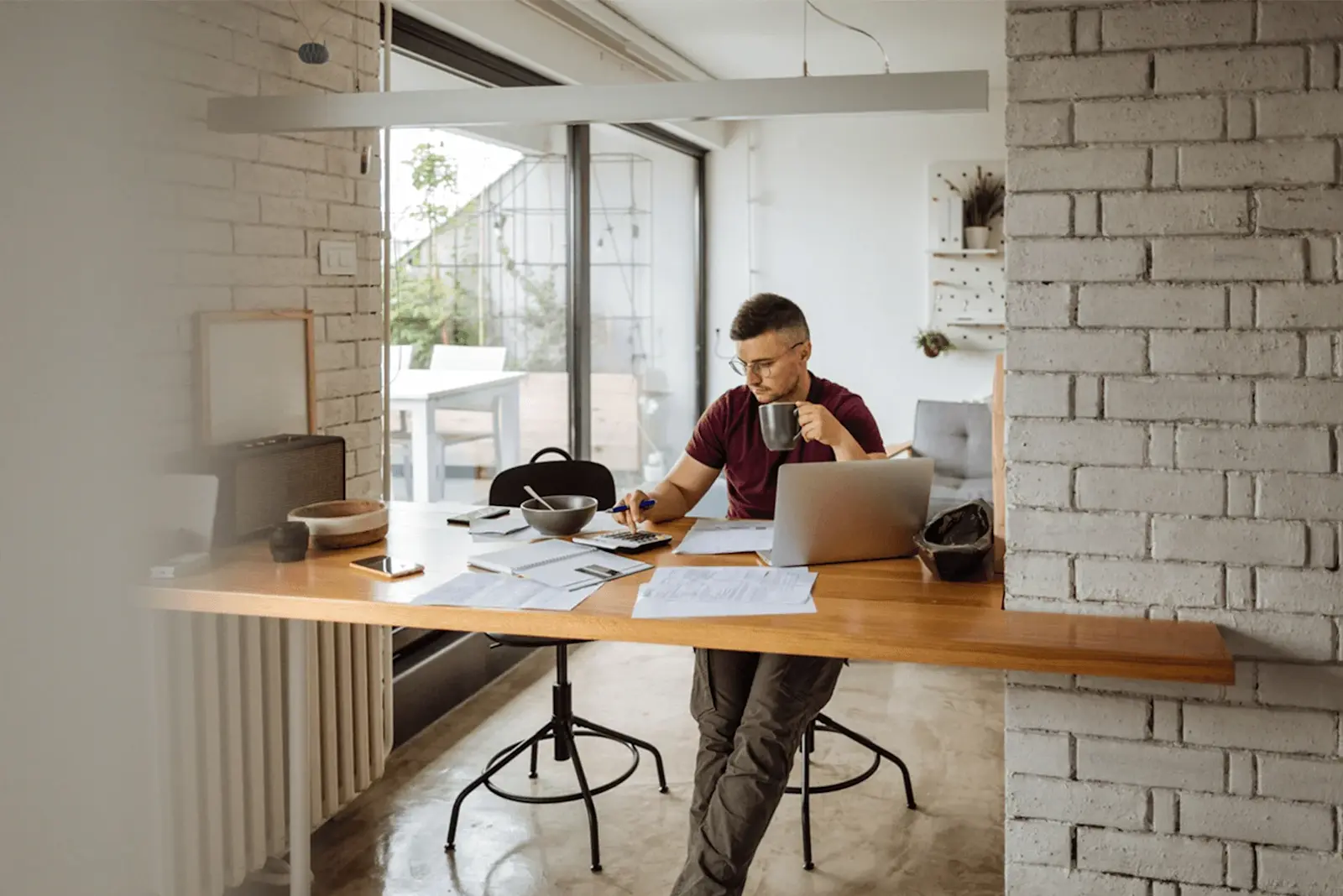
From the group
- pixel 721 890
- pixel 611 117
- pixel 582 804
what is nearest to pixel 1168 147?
pixel 611 117

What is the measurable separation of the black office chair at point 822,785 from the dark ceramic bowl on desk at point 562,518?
0.73 metres

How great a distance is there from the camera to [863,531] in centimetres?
221

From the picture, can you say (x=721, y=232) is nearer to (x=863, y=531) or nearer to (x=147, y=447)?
(x=863, y=531)

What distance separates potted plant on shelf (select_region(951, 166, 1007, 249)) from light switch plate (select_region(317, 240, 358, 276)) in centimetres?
415

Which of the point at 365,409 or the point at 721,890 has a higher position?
the point at 365,409

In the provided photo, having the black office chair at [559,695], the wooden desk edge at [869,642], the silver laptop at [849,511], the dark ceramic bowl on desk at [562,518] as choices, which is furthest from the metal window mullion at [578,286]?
the wooden desk edge at [869,642]

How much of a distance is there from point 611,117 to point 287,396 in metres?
1.25

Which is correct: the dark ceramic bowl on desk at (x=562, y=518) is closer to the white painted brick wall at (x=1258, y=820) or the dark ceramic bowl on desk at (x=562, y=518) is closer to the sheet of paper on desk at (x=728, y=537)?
the sheet of paper on desk at (x=728, y=537)

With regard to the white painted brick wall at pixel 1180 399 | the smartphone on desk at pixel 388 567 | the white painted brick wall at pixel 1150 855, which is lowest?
the white painted brick wall at pixel 1150 855

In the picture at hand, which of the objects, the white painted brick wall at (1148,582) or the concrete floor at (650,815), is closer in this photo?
the white painted brick wall at (1148,582)

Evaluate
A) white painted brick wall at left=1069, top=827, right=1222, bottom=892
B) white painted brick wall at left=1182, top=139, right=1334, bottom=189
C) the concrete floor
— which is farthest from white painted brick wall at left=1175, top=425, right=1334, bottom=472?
the concrete floor

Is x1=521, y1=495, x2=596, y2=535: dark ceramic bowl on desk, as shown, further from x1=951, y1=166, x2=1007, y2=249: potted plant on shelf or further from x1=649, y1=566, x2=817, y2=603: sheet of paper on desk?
x1=951, y1=166, x2=1007, y2=249: potted plant on shelf

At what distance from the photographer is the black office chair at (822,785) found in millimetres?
2668

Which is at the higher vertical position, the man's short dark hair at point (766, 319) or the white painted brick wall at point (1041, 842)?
the man's short dark hair at point (766, 319)
